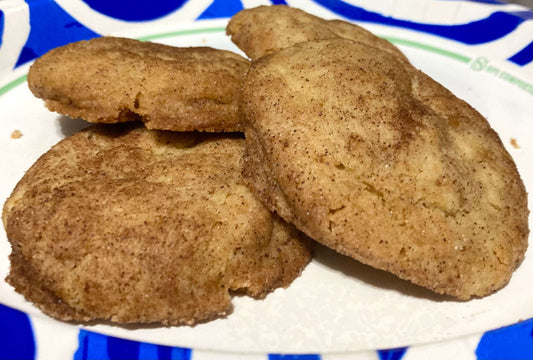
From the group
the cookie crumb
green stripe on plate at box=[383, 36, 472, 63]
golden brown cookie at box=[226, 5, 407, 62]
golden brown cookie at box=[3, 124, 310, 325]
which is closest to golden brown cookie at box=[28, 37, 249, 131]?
golden brown cookie at box=[3, 124, 310, 325]

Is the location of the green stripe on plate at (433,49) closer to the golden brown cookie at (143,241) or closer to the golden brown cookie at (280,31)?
the golden brown cookie at (280,31)

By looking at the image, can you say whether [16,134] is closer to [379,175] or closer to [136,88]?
[136,88]

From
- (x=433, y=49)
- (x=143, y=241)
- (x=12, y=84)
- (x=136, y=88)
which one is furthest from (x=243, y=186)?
(x=433, y=49)

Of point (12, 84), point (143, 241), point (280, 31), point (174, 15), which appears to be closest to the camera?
point (143, 241)

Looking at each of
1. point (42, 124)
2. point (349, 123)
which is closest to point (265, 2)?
point (42, 124)

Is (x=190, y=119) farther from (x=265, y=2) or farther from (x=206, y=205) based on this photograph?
(x=265, y=2)

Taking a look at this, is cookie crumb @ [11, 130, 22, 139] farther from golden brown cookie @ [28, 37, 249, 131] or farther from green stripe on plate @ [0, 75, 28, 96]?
golden brown cookie @ [28, 37, 249, 131]
